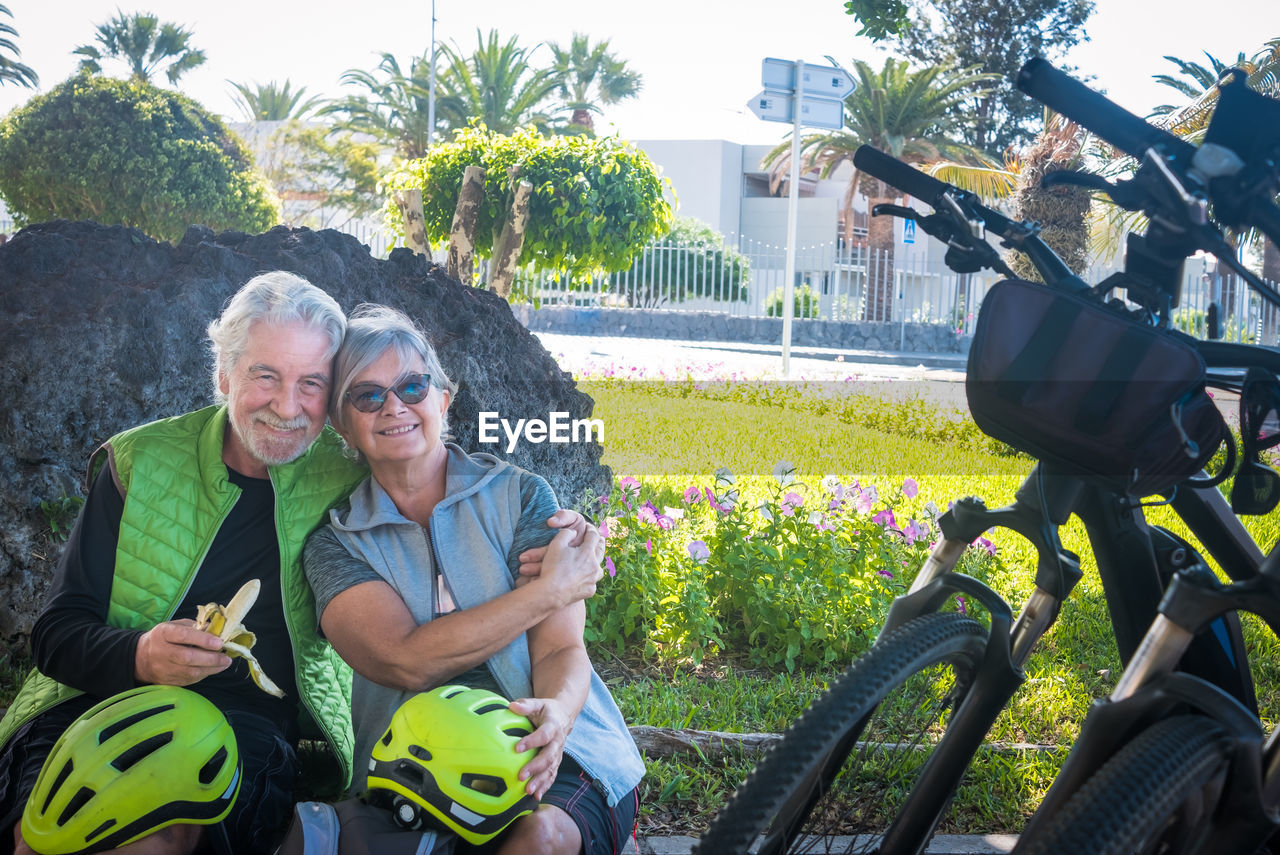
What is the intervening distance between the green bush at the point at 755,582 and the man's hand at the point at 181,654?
172cm

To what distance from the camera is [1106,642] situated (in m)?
3.91

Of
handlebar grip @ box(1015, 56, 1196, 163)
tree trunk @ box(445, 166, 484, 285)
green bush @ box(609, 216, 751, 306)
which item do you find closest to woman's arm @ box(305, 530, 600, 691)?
handlebar grip @ box(1015, 56, 1196, 163)

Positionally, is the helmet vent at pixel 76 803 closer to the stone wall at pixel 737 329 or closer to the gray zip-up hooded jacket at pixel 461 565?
the gray zip-up hooded jacket at pixel 461 565

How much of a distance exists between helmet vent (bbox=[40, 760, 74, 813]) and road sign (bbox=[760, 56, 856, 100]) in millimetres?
4774

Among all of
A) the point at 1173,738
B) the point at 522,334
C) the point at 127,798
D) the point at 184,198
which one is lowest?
the point at 127,798

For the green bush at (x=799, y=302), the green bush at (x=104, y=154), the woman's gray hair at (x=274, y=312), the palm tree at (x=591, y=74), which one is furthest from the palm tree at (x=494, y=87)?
the woman's gray hair at (x=274, y=312)

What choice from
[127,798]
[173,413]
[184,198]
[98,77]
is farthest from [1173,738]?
[184,198]

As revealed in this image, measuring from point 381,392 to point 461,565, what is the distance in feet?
1.20

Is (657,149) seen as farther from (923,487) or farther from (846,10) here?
(846,10)

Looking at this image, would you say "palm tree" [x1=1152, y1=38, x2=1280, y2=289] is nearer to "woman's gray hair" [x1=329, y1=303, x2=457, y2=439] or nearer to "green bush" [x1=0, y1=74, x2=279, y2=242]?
"woman's gray hair" [x1=329, y1=303, x2=457, y2=439]

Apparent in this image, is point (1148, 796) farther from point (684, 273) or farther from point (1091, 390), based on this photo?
point (684, 273)

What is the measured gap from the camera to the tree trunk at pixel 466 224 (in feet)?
18.1

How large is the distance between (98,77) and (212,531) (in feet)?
19.8

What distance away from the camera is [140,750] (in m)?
1.71
